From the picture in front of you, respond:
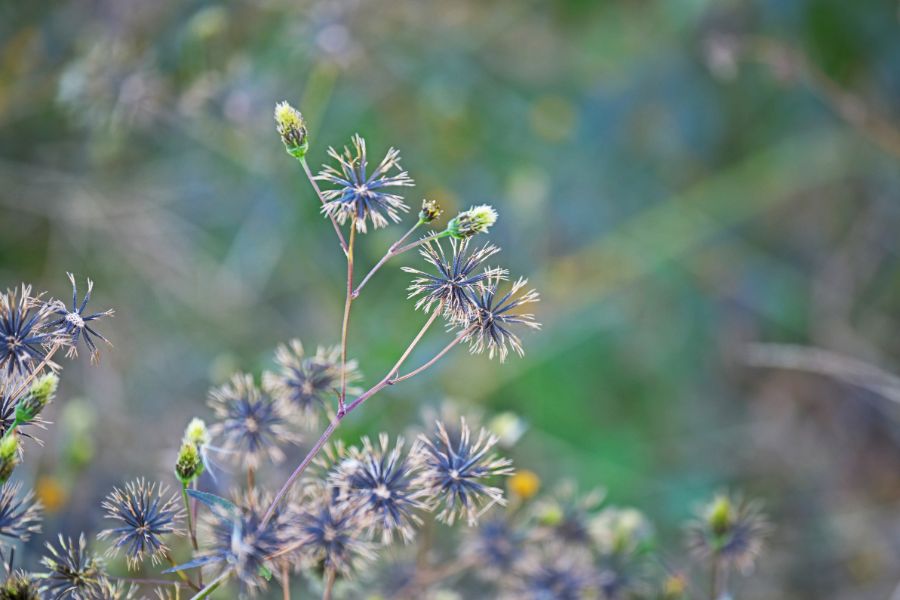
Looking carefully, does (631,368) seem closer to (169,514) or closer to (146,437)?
(146,437)

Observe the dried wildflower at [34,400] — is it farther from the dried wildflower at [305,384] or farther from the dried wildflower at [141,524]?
the dried wildflower at [305,384]

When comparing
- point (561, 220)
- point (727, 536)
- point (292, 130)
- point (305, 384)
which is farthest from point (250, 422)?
point (561, 220)

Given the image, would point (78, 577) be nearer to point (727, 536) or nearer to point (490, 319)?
Answer: point (490, 319)

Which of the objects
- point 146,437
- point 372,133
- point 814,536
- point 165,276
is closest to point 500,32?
point 372,133

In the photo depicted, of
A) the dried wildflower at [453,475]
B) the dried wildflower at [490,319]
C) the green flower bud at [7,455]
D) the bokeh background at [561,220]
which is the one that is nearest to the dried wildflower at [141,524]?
the green flower bud at [7,455]

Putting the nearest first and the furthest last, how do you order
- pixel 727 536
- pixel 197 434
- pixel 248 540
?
pixel 248 540 < pixel 197 434 < pixel 727 536

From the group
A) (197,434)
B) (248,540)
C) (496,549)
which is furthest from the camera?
(496,549)
